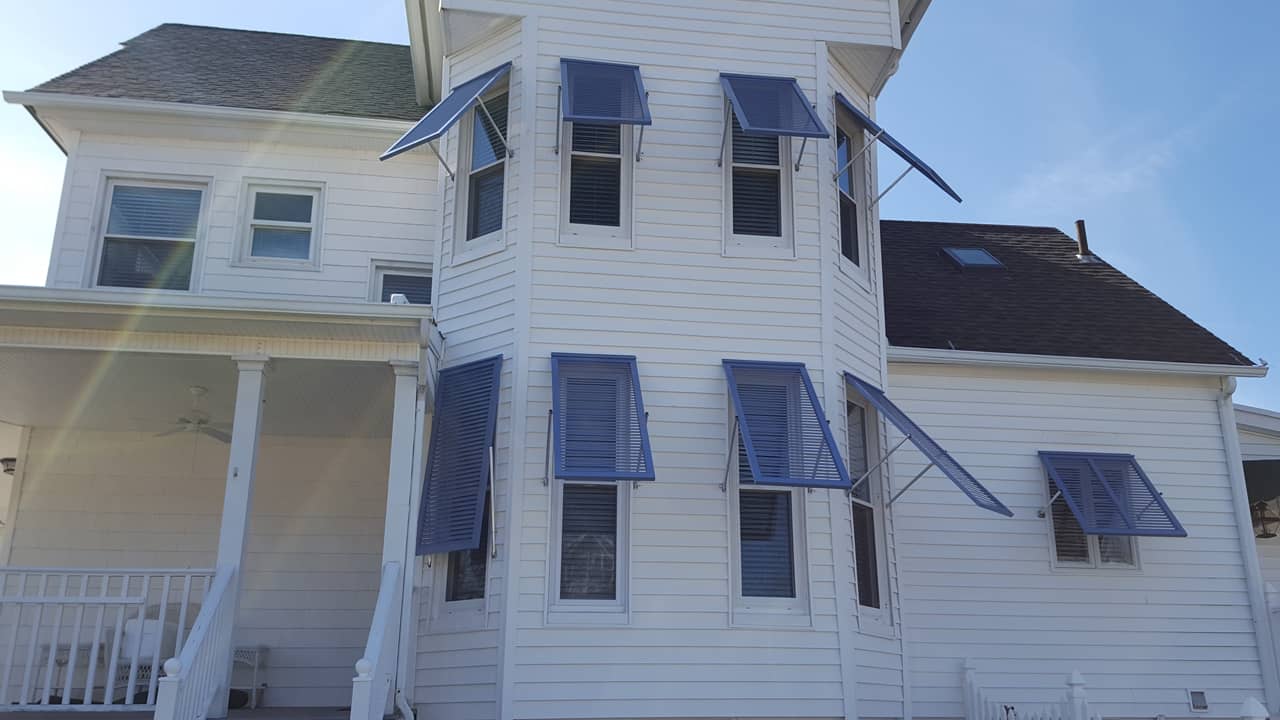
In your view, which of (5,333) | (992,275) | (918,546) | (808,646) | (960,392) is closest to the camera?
(5,333)

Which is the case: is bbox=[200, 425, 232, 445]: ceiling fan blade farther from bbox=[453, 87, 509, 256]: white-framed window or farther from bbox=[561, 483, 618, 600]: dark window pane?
bbox=[561, 483, 618, 600]: dark window pane

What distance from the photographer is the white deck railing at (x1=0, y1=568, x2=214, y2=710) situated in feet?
25.9

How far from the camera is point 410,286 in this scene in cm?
1112

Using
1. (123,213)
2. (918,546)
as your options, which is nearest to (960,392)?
(918,546)

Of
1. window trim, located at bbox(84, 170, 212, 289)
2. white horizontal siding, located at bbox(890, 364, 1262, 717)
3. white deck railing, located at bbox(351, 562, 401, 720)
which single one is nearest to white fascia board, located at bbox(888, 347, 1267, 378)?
white horizontal siding, located at bbox(890, 364, 1262, 717)

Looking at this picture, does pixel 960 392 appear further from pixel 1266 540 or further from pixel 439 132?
pixel 439 132

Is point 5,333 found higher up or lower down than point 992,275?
lower down

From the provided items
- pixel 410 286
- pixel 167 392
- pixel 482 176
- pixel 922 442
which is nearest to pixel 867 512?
pixel 922 442

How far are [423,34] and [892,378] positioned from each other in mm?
5794

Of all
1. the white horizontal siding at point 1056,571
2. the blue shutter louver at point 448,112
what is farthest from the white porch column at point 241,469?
the white horizontal siding at point 1056,571

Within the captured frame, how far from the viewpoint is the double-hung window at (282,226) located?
36.1 ft

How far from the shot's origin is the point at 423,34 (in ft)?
37.4

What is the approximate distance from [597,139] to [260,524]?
4.83 m

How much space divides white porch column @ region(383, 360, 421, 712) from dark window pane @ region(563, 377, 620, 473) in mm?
1173
